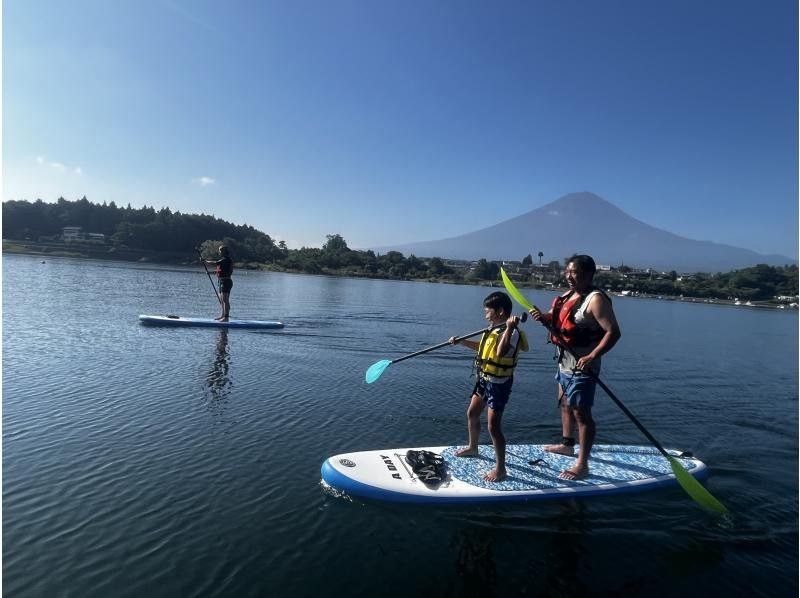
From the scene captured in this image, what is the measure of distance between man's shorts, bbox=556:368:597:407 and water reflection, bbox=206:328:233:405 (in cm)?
620

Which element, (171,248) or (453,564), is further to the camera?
(171,248)

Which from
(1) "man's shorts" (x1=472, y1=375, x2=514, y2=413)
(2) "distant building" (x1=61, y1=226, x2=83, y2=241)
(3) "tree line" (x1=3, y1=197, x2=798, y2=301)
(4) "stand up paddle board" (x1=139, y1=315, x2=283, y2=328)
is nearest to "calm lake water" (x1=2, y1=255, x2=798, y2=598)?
(1) "man's shorts" (x1=472, y1=375, x2=514, y2=413)

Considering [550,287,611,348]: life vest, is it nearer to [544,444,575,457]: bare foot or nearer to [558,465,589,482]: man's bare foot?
[558,465,589,482]: man's bare foot

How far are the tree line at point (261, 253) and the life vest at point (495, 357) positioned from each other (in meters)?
94.2

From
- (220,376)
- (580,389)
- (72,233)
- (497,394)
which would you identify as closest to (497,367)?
(497,394)

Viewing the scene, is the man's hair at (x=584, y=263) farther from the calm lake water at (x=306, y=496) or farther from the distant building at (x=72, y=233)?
the distant building at (x=72, y=233)

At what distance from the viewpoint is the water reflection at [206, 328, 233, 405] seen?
9172 mm

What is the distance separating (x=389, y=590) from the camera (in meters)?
4.18

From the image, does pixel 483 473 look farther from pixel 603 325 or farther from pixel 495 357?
pixel 603 325

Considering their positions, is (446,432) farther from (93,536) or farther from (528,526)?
(93,536)

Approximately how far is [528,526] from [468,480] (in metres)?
0.87

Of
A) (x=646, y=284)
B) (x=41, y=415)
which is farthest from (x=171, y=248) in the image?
(x=41, y=415)

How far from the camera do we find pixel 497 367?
5.78 meters

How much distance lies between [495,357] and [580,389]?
3.76ft
